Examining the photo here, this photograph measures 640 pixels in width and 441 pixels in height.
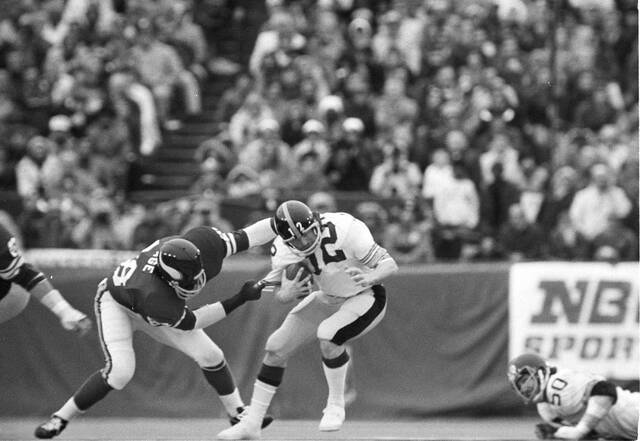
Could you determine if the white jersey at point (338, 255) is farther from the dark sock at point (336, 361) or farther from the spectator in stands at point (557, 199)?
the spectator in stands at point (557, 199)

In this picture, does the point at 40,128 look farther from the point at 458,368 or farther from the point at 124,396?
the point at 458,368

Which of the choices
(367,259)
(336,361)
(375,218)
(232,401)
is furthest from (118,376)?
(375,218)

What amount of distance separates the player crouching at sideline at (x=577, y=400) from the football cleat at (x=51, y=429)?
3.82 metres

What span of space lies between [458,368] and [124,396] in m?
3.52

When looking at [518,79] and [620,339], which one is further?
[518,79]

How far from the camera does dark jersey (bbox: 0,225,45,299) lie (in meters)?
12.2

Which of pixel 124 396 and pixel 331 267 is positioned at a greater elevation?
pixel 331 267

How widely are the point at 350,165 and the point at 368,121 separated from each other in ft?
2.88

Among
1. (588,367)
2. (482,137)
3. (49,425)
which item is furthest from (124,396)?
(482,137)

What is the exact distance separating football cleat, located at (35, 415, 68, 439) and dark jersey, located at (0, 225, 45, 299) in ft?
4.01

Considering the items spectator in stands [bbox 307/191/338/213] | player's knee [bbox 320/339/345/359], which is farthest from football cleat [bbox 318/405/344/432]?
spectator in stands [bbox 307/191/338/213]

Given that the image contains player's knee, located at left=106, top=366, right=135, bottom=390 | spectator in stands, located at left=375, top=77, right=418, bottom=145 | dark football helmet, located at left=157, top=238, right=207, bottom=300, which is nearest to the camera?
dark football helmet, located at left=157, top=238, right=207, bottom=300

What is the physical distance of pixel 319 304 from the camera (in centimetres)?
1229

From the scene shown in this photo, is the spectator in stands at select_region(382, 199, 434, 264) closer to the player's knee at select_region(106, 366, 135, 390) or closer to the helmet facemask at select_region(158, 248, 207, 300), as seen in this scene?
the helmet facemask at select_region(158, 248, 207, 300)
